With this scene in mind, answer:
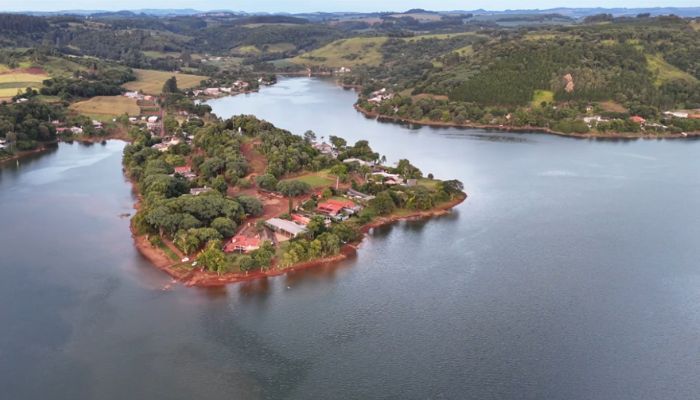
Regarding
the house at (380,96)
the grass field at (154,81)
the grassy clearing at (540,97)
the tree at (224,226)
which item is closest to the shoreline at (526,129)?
the grassy clearing at (540,97)

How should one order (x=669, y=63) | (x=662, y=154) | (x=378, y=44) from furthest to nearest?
(x=378, y=44), (x=669, y=63), (x=662, y=154)

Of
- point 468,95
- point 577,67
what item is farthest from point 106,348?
point 577,67

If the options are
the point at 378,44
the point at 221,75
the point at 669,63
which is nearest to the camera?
the point at 669,63

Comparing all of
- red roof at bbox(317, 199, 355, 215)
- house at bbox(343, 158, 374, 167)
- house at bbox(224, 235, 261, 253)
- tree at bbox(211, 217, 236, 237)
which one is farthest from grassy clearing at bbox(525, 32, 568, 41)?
house at bbox(224, 235, 261, 253)

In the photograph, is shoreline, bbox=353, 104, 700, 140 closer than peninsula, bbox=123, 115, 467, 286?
No

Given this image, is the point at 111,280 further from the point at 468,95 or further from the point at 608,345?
the point at 468,95

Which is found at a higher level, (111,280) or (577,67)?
(577,67)

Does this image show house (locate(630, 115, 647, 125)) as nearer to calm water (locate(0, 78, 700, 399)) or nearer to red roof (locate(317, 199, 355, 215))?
calm water (locate(0, 78, 700, 399))

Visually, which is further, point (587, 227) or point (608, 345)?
point (587, 227)
